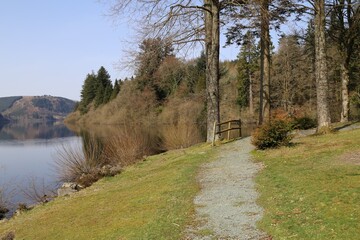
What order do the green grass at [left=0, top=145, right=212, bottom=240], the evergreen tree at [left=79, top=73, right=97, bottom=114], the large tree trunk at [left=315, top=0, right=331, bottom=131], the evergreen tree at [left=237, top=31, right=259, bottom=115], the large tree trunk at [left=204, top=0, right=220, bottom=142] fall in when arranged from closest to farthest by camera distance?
the green grass at [left=0, top=145, right=212, bottom=240] → the large tree trunk at [left=315, top=0, right=331, bottom=131] → the large tree trunk at [left=204, top=0, right=220, bottom=142] → the evergreen tree at [left=237, top=31, right=259, bottom=115] → the evergreen tree at [left=79, top=73, right=97, bottom=114]

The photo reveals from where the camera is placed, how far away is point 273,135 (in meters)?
13.8

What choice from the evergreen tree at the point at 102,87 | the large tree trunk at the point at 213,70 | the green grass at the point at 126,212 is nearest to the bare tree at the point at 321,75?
the large tree trunk at the point at 213,70

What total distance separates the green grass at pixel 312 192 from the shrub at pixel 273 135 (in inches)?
38.1

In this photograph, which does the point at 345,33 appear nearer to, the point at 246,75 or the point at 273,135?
the point at 273,135

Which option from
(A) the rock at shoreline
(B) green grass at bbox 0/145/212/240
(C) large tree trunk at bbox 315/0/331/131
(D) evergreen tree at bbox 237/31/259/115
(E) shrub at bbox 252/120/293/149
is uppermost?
(D) evergreen tree at bbox 237/31/259/115

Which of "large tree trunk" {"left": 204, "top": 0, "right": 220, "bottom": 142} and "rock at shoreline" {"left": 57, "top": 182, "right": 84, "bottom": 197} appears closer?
"rock at shoreline" {"left": 57, "top": 182, "right": 84, "bottom": 197}

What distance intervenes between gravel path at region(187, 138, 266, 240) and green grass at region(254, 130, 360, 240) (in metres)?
0.27

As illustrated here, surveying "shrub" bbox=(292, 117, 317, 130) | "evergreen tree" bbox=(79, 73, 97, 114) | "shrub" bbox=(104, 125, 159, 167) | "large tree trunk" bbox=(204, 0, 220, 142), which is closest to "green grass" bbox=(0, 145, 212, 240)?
"large tree trunk" bbox=(204, 0, 220, 142)

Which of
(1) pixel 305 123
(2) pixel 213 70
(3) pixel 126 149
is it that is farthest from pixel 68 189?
(1) pixel 305 123

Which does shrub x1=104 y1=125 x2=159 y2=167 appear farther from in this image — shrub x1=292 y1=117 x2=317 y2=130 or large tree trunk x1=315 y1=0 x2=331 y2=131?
large tree trunk x1=315 y1=0 x2=331 y2=131

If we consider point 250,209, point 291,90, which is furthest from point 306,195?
point 291,90

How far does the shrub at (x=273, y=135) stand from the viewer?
44.7 ft

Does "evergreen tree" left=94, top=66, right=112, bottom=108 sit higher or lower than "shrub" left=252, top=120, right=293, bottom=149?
higher

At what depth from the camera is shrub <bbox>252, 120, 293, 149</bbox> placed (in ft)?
44.7
